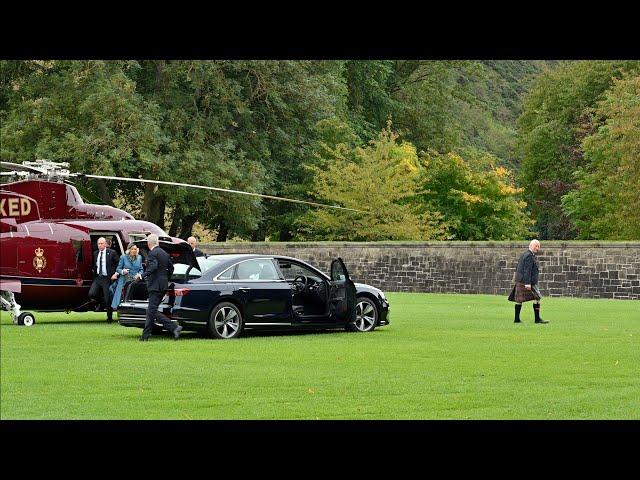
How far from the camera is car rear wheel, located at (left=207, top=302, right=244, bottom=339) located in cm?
2197

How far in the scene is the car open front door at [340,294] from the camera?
2347 centimetres

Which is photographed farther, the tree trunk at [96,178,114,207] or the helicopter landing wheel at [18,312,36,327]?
the tree trunk at [96,178,114,207]

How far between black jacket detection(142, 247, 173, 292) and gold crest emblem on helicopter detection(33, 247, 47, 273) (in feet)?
19.1

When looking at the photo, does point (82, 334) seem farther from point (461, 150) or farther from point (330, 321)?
point (461, 150)

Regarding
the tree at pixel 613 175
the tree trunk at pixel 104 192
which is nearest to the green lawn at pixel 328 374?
the tree at pixel 613 175

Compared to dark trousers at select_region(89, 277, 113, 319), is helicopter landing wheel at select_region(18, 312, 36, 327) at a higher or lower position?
lower

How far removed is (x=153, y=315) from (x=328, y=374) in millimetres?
5835

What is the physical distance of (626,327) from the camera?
87.8 feet

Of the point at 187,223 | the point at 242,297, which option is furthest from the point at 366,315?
the point at 187,223

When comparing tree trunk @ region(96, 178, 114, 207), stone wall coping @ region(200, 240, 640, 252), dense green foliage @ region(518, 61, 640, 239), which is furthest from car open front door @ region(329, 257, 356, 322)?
dense green foliage @ region(518, 61, 640, 239)

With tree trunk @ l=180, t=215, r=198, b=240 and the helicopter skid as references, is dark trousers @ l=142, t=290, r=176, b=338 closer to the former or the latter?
the helicopter skid

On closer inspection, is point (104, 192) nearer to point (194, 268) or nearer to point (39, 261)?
point (39, 261)

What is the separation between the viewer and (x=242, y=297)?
2223cm
